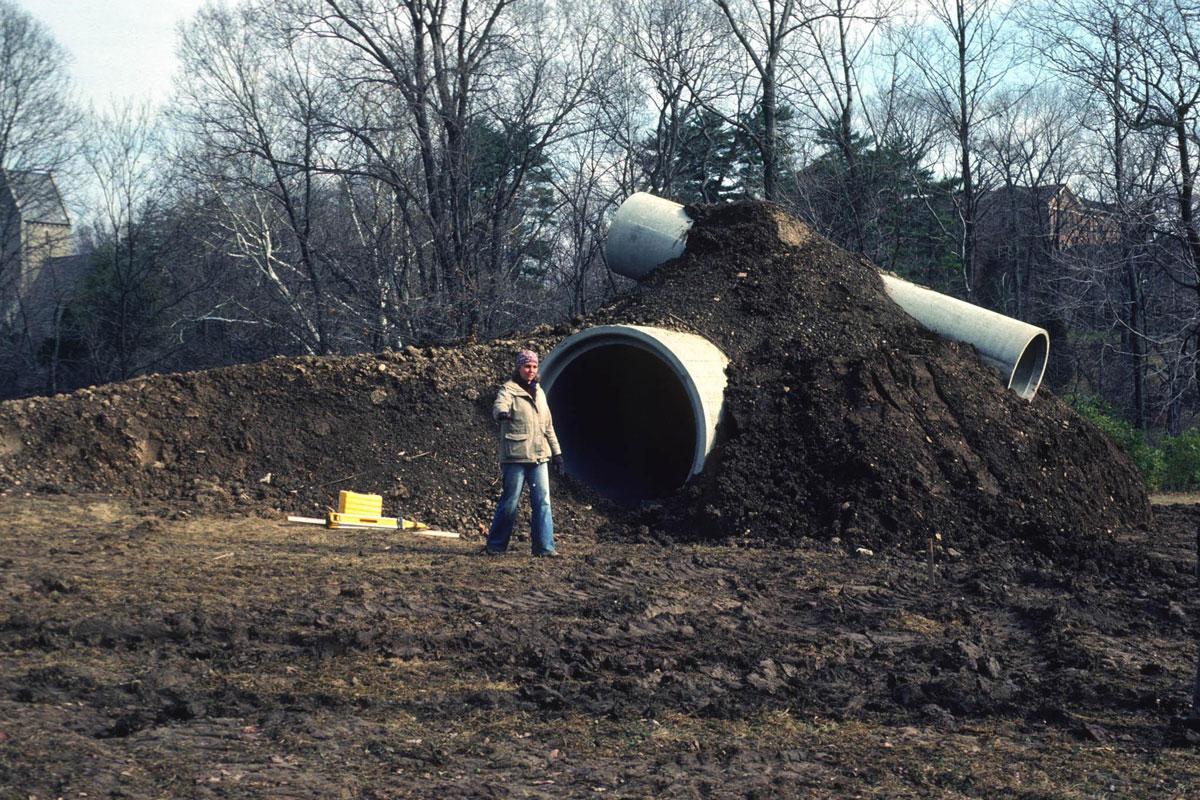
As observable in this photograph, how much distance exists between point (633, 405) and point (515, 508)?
493cm

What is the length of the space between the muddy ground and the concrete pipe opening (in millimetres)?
2561

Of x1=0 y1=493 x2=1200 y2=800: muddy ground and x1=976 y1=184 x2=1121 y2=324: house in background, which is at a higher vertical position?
x1=976 y1=184 x2=1121 y2=324: house in background

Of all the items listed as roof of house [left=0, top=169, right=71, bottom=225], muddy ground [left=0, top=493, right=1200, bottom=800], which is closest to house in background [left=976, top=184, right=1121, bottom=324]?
roof of house [left=0, top=169, right=71, bottom=225]

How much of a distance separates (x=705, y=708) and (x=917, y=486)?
613cm

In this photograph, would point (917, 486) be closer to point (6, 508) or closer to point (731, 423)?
point (731, 423)

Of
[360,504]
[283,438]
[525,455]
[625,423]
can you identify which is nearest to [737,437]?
[625,423]

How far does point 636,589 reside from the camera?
7.87 meters

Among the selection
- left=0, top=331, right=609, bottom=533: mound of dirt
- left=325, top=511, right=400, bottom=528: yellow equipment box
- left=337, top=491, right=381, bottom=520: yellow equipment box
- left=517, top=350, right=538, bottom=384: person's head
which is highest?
left=517, top=350, right=538, bottom=384: person's head

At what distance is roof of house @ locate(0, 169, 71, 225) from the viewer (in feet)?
99.3

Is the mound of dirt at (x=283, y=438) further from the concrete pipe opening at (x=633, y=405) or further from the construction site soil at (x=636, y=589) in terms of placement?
the concrete pipe opening at (x=633, y=405)

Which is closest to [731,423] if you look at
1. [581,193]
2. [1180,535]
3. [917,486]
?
[917,486]

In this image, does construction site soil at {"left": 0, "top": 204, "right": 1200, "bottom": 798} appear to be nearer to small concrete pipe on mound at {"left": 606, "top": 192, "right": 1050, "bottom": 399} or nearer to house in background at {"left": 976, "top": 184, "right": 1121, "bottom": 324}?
small concrete pipe on mound at {"left": 606, "top": 192, "right": 1050, "bottom": 399}

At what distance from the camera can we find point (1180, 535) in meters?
12.0

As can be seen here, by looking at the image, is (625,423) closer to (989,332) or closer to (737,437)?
(737,437)
